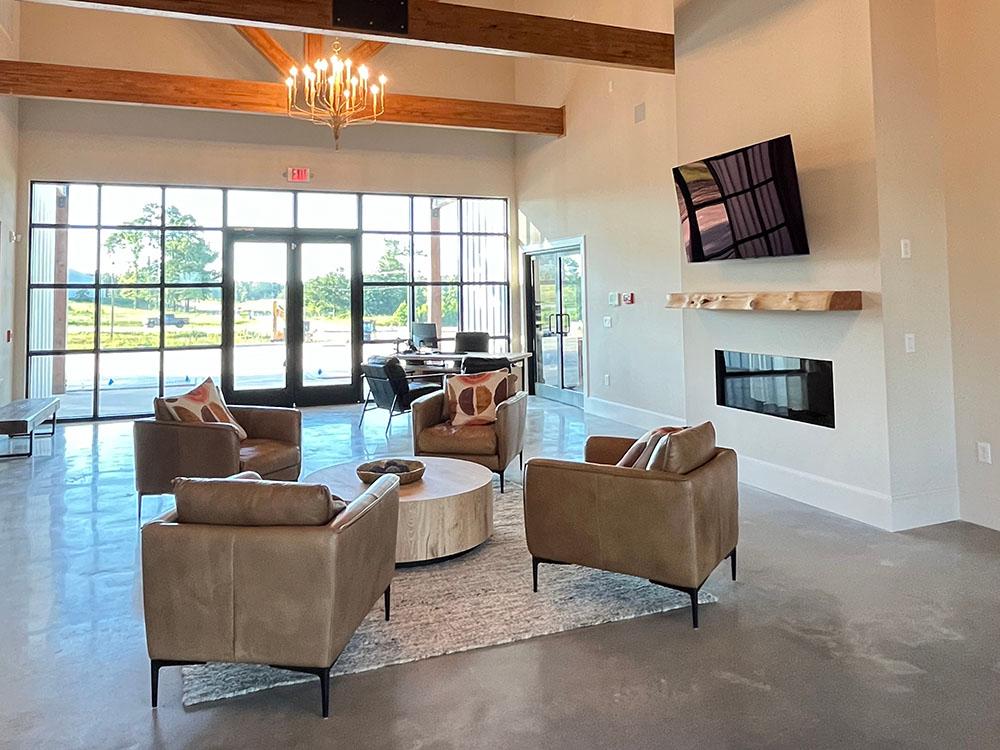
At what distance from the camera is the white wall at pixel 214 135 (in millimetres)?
8414

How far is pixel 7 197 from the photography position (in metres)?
7.93

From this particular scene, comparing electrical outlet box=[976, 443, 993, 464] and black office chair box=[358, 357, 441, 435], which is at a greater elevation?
black office chair box=[358, 357, 441, 435]

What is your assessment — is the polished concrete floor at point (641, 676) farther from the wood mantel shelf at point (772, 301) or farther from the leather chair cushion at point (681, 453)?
the wood mantel shelf at point (772, 301)

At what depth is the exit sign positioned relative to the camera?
9.51 metres

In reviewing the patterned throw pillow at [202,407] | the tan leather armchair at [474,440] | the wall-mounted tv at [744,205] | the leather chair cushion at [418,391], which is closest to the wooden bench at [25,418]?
the patterned throw pillow at [202,407]

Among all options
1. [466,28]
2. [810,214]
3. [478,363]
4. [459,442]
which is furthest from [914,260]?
[478,363]

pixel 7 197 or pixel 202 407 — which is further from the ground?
pixel 7 197

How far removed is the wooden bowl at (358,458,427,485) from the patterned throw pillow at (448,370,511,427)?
4.30 feet

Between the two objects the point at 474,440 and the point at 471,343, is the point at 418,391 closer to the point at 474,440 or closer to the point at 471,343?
the point at 471,343

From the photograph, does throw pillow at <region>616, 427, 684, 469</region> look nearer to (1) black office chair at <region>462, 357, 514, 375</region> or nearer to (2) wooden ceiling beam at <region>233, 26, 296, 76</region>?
(1) black office chair at <region>462, 357, 514, 375</region>

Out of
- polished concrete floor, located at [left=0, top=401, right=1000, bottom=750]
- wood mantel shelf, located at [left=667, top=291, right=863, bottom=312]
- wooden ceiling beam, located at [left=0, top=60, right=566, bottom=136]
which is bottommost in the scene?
polished concrete floor, located at [left=0, top=401, right=1000, bottom=750]

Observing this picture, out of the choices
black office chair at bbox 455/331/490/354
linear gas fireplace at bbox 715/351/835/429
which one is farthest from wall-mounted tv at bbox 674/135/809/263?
black office chair at bbox 455/331/490/354

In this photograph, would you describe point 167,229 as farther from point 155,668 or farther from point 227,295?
point 155,668

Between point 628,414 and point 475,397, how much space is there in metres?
3.26
